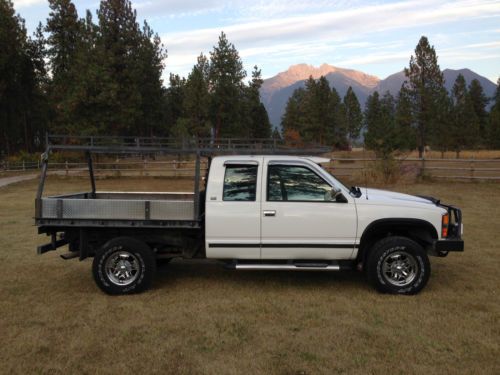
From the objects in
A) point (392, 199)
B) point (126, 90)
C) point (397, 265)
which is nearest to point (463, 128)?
point (126, 90)

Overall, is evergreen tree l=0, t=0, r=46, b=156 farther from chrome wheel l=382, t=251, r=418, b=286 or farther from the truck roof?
chrome wheel l=382, t=251, r=418, b=286

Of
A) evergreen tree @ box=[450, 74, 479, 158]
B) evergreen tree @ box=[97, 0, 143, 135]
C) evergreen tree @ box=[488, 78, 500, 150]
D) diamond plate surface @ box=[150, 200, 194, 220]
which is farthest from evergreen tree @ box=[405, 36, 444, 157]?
diamond plate surface @ box=[150, 200, 194, 220]

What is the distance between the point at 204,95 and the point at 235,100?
15.1 feet

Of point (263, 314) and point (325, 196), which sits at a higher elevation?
point (325, 196)

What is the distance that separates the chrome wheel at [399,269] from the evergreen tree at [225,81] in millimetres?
48440

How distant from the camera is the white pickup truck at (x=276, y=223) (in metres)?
5.63

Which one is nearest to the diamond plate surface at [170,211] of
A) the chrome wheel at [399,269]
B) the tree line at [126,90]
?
the chrome wheel at [399,269]

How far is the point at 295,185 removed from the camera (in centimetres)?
577

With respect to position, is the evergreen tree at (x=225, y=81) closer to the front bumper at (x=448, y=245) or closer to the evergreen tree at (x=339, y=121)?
the evergreen tree at (x=339, y=121)

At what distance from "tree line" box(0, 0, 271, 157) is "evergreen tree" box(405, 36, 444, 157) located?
20.8 meters

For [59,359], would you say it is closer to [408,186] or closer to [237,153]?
[237,153]

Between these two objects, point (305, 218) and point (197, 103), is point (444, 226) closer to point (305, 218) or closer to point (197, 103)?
point (305, 218)

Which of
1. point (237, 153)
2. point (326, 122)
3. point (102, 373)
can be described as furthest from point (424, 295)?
point (326, 122)

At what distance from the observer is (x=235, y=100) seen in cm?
5372
